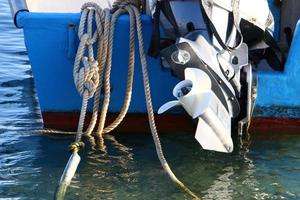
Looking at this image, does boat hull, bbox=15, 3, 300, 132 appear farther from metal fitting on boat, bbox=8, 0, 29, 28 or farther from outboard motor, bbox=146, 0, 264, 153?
outboard motor, bbox=146, 0, 264, 153

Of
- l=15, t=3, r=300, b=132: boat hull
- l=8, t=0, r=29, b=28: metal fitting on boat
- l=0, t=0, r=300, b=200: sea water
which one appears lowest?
l=0, t=0, r=300, b=200: sea water

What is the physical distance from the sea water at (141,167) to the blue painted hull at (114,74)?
293 millimetres

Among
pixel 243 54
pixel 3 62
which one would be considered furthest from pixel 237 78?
pixel 3 62

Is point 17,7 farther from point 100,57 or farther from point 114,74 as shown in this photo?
point 114,74

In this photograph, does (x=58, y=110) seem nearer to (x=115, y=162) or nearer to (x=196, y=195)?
(x=115, y=162)

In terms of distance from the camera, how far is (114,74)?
5.32 meters

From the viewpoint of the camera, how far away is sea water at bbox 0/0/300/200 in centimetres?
462

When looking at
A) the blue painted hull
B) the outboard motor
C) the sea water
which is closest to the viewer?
the outboard motor

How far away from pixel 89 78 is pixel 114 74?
0.40m

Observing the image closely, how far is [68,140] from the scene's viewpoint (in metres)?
5.46

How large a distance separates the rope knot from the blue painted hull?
261mm

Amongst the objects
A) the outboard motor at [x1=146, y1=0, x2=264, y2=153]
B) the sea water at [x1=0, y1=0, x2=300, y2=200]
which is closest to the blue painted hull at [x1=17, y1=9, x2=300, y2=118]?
the outboard motor at [x1=146, y1=0, x2=264, y2=153]

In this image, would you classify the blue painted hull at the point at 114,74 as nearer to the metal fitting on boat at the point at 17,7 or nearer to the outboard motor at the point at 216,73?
the metal fitting on boat at the point at 17,7

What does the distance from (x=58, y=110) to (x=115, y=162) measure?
0.74 metres
